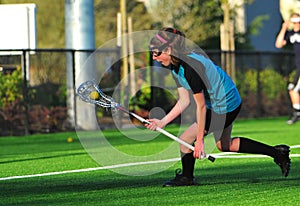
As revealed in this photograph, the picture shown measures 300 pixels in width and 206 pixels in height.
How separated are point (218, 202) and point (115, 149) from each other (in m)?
7.69

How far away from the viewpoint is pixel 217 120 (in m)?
10.9

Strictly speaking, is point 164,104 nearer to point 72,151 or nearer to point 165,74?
point 165,74

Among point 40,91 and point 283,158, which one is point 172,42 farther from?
point 40,91

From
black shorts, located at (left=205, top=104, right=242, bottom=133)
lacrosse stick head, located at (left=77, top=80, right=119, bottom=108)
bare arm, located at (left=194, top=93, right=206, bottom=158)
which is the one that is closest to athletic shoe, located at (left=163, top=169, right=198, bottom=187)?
bare arm, located at (left=194, top=93, right=206, bottom=158)

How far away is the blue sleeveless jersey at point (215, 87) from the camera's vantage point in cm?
1066

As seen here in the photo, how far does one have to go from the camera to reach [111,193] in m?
10.6

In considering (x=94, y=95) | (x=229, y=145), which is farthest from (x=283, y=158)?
(x=94, y=95)

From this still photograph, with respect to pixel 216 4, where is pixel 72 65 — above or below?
below

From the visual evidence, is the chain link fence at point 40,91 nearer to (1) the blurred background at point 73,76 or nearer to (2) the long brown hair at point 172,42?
(1) the blurred background at point 73,76

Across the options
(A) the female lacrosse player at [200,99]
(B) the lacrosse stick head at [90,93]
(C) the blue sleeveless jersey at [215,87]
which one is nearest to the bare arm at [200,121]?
(A) the female lacrosse player at [200,99]

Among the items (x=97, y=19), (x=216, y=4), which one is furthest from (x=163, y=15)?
(x=97, y=19)

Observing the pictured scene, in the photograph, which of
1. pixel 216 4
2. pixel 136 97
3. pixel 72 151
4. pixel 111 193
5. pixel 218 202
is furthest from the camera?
pixel 216 4

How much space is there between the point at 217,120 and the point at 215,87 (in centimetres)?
36

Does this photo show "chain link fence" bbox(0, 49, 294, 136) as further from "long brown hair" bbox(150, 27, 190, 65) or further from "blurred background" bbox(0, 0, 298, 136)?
"long brown hair" bbox(150, 27, 190, 65)
